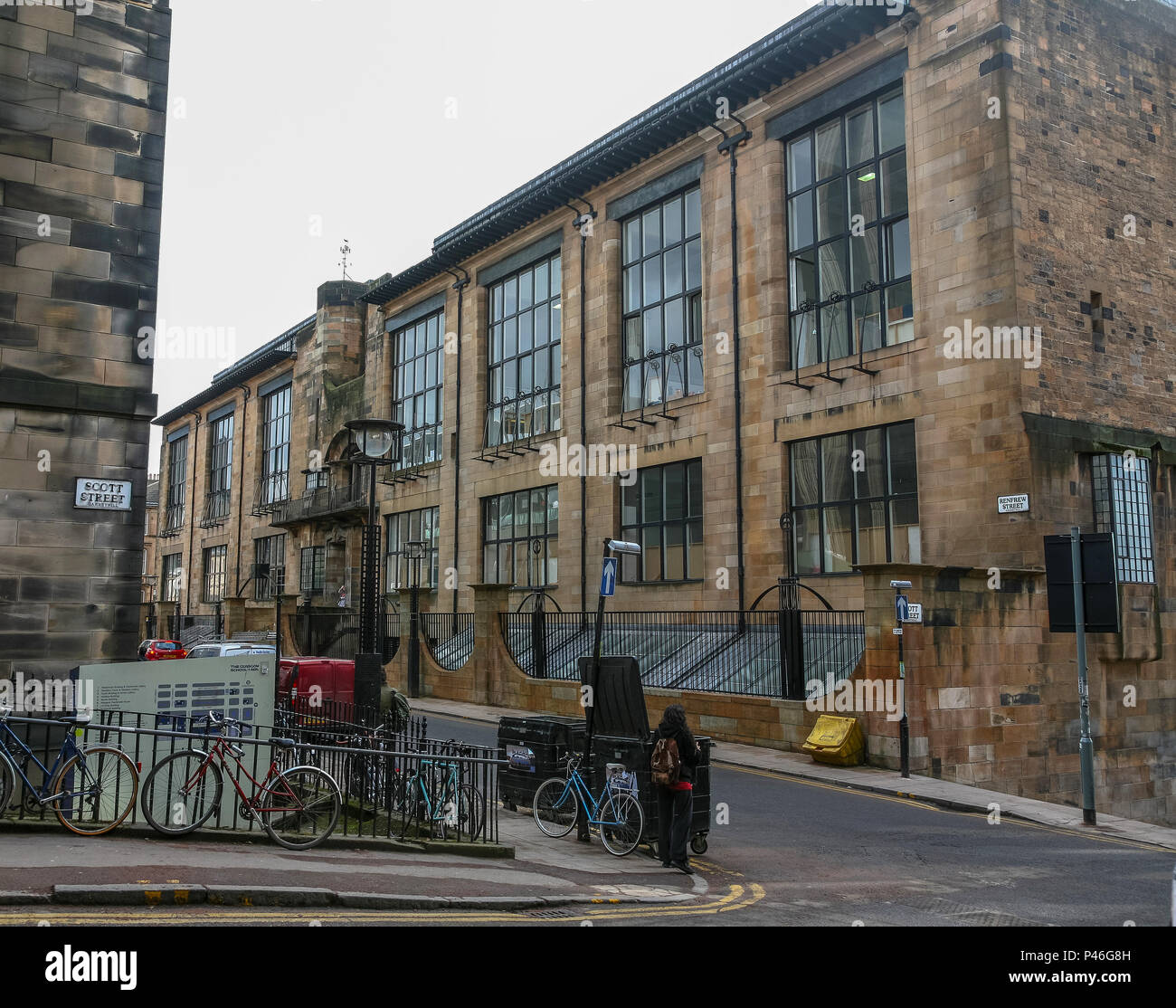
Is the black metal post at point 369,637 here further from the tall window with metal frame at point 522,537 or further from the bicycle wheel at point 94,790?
the tall window with metal frame at point 522,537

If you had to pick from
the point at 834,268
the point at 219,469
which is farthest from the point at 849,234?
the point at 219,469

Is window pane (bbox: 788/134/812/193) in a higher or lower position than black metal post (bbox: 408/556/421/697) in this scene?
higher

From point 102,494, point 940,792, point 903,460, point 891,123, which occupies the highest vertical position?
point 891,123

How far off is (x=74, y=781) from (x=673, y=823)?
5.81 meters

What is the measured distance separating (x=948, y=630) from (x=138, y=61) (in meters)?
14.2

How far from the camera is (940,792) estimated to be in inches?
582

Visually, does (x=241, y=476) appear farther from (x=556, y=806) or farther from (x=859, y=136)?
(x=556, y=806)

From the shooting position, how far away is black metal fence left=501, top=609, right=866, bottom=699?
1889cm

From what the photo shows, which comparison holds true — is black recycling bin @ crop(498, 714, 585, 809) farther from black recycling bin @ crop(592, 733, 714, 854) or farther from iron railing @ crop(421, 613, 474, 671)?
iron railing @ crop(421, 613, 474, 671)

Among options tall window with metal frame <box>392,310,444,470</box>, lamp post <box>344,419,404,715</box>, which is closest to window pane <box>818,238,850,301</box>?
lamp post <box>344,419,404,715</box>

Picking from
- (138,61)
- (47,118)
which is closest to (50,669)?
(47,118)

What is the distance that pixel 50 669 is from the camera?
11570 millimetres
